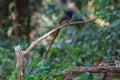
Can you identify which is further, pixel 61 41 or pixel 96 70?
pixel 61 41

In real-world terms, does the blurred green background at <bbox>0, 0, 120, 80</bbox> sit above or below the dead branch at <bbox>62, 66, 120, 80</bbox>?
above

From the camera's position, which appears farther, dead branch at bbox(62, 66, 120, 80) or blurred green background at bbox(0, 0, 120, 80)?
blurred green background at bbox(0, 0, 120, 80)

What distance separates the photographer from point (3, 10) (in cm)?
666

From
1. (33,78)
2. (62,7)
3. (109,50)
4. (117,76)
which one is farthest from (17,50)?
(62,7)

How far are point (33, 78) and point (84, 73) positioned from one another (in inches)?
13.7

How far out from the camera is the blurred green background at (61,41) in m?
2.39

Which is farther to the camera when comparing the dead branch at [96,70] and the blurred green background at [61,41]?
the blurred green background at [61,41]

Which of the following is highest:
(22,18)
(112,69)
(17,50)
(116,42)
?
(22,18)

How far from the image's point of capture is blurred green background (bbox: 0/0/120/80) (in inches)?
94.1

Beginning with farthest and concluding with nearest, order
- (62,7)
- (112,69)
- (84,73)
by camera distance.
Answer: (62,7) < (84,73) < (112,69)

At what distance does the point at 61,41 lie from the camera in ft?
13.6

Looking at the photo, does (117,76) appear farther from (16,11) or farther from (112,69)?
(16,11)

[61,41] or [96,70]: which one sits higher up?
[61,41]

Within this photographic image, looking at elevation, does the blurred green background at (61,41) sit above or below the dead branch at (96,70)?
above
